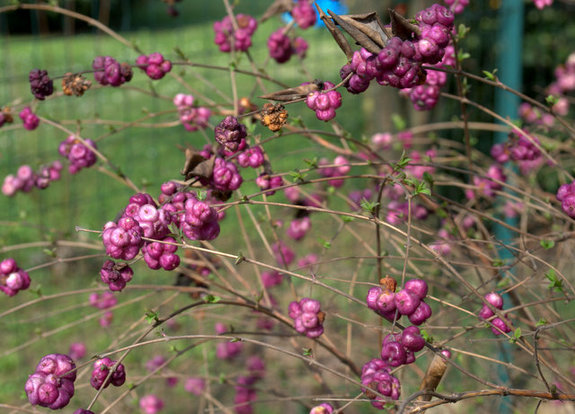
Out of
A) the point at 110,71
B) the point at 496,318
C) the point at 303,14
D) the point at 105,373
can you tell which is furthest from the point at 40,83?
the point at 496,318

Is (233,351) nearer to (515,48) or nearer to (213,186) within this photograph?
(213,186)

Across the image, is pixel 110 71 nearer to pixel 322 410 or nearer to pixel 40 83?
pixel 40 83

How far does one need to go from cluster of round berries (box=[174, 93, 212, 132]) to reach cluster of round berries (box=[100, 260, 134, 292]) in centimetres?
59

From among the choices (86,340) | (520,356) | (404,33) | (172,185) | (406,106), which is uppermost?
(404,33)

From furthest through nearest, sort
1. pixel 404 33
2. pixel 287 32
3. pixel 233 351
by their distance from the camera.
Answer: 1. pixel 233 351
2. pixel 287 32
3. pixel 404 33

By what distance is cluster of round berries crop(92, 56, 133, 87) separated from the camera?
4.09 ft

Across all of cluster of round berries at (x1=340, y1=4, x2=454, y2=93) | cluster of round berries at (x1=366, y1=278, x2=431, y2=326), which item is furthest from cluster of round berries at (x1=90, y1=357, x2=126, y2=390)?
A: cluster of round berries at (x1=340, y1=4, x2=454, y2=93)

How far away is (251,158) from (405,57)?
40cm

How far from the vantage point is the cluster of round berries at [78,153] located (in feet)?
4.48

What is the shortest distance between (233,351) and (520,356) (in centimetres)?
128

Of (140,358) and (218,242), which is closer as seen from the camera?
(140,358)

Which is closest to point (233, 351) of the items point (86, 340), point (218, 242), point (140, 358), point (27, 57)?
point (140, 358)

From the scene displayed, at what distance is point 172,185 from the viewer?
3.51 feet

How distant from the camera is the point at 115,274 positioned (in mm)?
963
